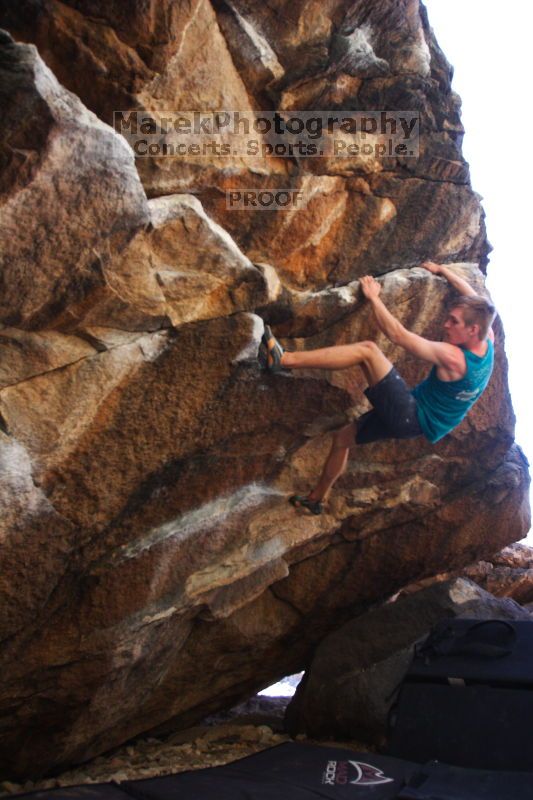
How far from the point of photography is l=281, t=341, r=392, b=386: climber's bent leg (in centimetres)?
577

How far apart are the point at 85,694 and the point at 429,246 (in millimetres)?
4849

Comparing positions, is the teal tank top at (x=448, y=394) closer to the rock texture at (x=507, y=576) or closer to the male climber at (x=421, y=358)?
the male climber at (x=421, y=358)

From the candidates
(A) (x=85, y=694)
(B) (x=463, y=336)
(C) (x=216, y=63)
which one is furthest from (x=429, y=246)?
(A) (x=85, y=694)

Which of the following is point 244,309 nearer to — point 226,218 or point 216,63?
point 226,218

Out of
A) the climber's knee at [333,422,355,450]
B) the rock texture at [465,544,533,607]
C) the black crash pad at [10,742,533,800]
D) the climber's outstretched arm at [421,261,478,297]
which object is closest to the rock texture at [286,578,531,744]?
the black crash pad at [10,742,533,800]

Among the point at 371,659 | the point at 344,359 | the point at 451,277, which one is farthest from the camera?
the point at 371,659

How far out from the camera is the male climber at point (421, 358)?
5.86 metres

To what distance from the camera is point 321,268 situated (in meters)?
6.15

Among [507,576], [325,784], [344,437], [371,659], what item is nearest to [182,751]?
[371,659]

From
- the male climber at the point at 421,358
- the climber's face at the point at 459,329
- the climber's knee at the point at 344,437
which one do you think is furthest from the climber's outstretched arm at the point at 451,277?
the climber's knee at the point at 344,437

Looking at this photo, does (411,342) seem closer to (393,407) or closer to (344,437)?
(393,407)

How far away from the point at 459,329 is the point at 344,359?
108 centimetres

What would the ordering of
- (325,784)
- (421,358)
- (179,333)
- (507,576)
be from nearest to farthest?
(325,784) → (179,333) → (421,358) → (507,576)

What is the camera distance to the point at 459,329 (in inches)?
245
